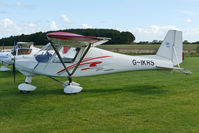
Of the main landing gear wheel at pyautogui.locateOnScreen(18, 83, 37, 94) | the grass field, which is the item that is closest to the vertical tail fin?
the grass field

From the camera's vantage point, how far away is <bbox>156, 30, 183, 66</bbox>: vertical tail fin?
28.5 ft

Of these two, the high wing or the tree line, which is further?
the tree line

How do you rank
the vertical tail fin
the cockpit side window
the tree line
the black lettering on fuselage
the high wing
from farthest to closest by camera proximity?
the tree line, the vertical tail fin, the black lettering on fuselage, the cockpit side window, the high wing

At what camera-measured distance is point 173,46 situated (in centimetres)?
870

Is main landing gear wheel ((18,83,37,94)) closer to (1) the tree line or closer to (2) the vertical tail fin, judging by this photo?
(2) the vertical tail fin

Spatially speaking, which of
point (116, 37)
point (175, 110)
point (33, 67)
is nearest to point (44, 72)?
point (33, 67)

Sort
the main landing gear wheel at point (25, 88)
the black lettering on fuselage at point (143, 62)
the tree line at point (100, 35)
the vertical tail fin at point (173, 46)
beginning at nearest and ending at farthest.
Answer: the main landing gear wheel at point (25, 88), the black lettering on fuselage at point (143, 62), the vertical tail fin at point (173, 46), the tree line at point (100, 35)

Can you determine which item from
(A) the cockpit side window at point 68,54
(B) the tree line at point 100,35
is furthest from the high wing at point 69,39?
(B) the tree line at point 100,35

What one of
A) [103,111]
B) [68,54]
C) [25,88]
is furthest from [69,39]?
[103,111]

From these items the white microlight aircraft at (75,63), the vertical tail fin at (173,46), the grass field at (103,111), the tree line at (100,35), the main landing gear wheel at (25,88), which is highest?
the tree line at (100,35)

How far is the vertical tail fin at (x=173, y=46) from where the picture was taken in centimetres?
867

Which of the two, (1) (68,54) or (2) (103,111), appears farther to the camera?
(1) (68,54)

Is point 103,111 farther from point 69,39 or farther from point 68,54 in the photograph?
point 68,54

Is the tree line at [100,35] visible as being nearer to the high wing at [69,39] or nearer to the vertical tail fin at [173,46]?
the vertical tail fin at [173,46]
